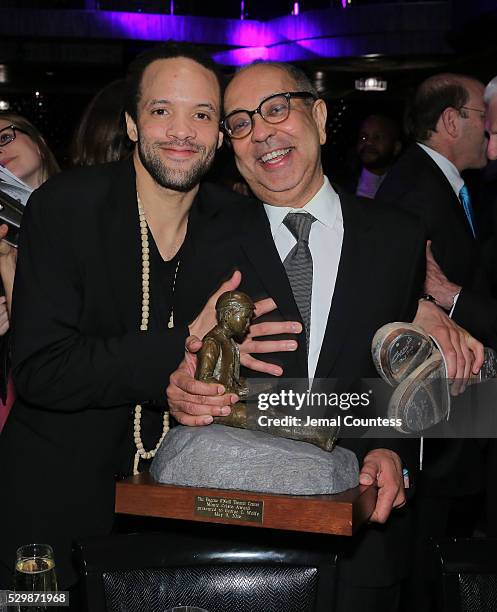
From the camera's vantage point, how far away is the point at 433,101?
12.8 feet

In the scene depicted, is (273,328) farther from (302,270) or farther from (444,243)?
(444,243)

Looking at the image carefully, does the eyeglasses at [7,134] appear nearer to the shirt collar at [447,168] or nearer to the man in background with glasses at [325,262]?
the man in background with glasses at [325,262]

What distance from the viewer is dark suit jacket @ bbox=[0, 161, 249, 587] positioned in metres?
2.12

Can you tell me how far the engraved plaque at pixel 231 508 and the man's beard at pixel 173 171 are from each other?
34.5 inches

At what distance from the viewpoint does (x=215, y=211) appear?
2418mm

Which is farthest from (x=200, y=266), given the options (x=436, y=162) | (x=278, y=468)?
(x=436, y=162)

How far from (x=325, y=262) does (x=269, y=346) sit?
33 cm

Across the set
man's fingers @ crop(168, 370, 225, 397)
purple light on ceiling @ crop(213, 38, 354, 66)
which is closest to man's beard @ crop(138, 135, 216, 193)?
man's fingers @ crop(168, 370, 225, 397)

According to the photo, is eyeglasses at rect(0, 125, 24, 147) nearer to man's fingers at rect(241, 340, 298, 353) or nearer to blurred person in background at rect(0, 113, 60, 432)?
blurred person in background at rect(0, 113, 60, 432)

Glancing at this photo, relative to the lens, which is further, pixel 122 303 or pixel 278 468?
pixel 122 303

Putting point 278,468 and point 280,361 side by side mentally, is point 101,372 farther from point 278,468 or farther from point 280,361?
point 278,468

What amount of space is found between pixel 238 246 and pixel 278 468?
2.16 ft

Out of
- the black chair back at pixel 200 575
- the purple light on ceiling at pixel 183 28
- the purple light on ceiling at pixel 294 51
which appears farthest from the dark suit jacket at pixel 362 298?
the purple light on ceiling at pixel 183 28

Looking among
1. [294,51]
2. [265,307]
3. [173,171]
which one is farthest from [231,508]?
[294,51]
